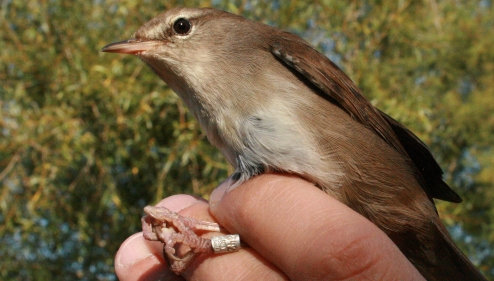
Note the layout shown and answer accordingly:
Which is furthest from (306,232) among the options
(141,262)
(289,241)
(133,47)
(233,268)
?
(133,47)

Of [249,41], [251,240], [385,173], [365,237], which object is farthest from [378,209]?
[249,41]

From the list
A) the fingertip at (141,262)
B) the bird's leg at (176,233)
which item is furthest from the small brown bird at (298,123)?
the fingertip at (141,262)

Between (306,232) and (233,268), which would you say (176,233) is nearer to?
(233,268)

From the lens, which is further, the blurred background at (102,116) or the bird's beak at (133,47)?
the blurred background at (102,116)

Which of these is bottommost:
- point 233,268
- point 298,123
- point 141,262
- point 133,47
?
point 141,262

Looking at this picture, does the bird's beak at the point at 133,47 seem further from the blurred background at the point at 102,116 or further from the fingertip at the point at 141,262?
the blurred background at the point at 102,116

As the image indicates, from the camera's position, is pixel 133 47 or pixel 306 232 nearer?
pixel 306 232
